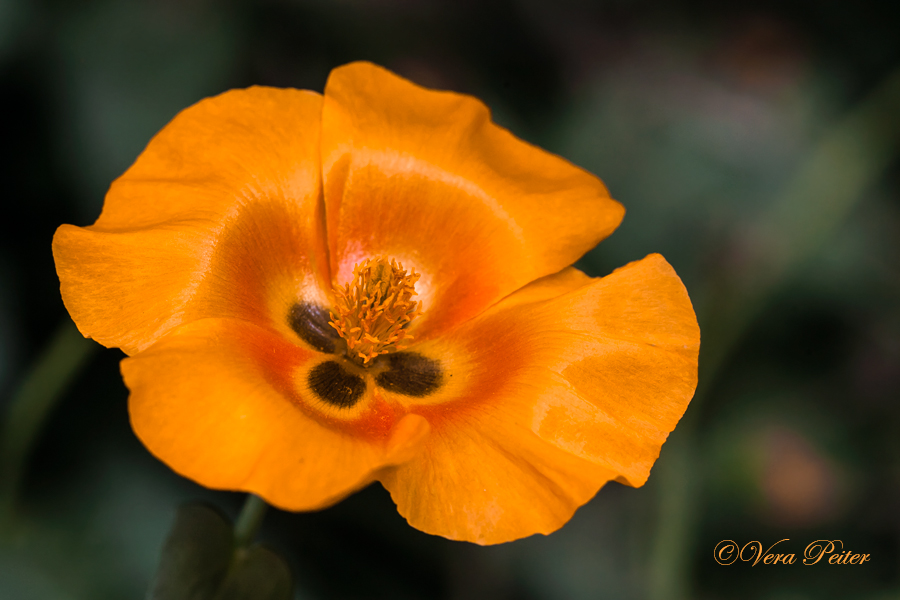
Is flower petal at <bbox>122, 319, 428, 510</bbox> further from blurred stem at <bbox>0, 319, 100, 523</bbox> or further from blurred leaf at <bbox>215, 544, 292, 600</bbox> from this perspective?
blurred stem at <bbox>0, 319, 100, 523</bbox>

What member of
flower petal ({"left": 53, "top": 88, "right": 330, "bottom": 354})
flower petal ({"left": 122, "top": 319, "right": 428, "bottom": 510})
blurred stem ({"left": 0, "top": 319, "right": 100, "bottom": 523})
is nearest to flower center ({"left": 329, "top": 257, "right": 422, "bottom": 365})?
flower petal ({"left": 53, "top": 88, "right": 330, "bottom": 354})

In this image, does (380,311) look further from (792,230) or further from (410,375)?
(792,230)

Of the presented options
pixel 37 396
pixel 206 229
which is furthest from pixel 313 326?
pixel 37 396

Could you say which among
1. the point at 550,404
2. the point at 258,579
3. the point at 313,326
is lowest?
the point at 258,579

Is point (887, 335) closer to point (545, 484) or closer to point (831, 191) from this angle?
point (831, 191)

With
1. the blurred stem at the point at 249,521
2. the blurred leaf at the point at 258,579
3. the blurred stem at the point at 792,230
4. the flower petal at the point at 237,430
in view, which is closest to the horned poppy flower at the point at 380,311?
the flower petal at the point at 237,430

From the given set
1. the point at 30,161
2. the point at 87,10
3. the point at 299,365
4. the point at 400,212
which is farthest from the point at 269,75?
the point at 299,365
